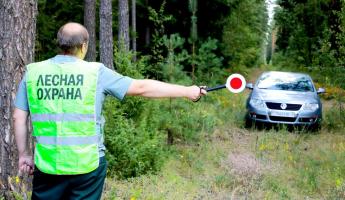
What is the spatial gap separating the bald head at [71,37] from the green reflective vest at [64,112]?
11 centimetres

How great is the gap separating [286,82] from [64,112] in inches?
417

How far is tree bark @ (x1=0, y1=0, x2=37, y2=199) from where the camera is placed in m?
5.08

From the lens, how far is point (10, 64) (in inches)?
200

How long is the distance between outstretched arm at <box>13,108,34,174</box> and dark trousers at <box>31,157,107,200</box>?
0.23 metres

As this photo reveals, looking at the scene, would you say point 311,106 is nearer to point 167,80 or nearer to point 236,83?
point 167,80

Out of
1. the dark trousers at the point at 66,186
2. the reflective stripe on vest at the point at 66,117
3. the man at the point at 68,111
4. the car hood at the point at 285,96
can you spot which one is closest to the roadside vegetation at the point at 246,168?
the car hood at the point at 285,96

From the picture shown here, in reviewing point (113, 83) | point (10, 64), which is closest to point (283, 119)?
point (10, 64)

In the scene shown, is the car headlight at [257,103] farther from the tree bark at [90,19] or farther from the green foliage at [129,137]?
the tree bark at [90,19]

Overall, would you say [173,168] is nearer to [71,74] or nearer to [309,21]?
[71,74]

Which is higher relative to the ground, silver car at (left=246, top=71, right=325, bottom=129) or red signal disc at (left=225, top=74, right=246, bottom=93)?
red signal disc at (left=225, top=74, right=246, bottom=93)

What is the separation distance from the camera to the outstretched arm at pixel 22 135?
341 centimetres

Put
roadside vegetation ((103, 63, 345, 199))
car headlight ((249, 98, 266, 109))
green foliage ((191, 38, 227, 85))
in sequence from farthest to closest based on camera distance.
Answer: green foliage ((191, 38, 227, 85)) → car headlight ((249, 98, 266, 109)) → roadside vegetation ((103, 63, 345, 199))

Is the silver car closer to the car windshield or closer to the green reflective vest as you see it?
the car windshield

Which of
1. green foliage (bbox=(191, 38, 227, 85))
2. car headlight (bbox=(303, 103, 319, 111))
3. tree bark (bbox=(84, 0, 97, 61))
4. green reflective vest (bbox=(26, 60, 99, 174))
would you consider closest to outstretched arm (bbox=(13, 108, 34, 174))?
green reflective vest (bbox=(26, 60, 99, 174))
